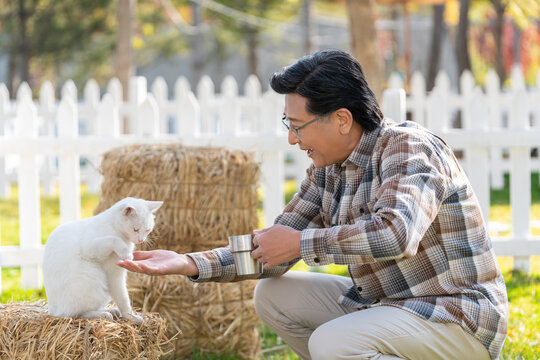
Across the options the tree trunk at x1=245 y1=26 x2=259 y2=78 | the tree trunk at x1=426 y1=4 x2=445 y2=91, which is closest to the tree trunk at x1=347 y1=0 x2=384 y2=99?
the tree trunk at x1=426 y1=4 x2=445 y2=91

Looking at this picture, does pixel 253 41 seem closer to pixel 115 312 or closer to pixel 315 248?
pixel 115 312

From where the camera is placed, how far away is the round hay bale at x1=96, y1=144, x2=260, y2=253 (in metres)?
3.79

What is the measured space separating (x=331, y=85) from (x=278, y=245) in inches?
23.7

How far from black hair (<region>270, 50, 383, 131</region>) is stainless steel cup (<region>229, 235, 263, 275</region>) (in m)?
0.56

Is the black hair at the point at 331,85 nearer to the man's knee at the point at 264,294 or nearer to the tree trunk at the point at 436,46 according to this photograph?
the man's knee at the point at 264,294

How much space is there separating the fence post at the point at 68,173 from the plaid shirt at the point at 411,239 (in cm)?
279

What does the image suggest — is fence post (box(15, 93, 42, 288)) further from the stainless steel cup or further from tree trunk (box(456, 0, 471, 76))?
tree trunk (box(456, 0, 471, 76))

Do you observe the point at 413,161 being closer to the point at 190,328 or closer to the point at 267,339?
the point at 190,328

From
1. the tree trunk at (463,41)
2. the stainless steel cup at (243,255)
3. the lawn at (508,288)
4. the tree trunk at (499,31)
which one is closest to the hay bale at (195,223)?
the lawn at (508,288)

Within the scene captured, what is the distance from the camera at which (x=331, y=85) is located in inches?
103

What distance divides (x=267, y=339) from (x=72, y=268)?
1685mm

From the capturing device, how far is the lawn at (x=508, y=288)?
3.75 meters

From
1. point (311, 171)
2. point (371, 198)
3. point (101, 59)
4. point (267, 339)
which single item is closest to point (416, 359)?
point (371, 198)

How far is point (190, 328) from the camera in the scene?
147 inches
